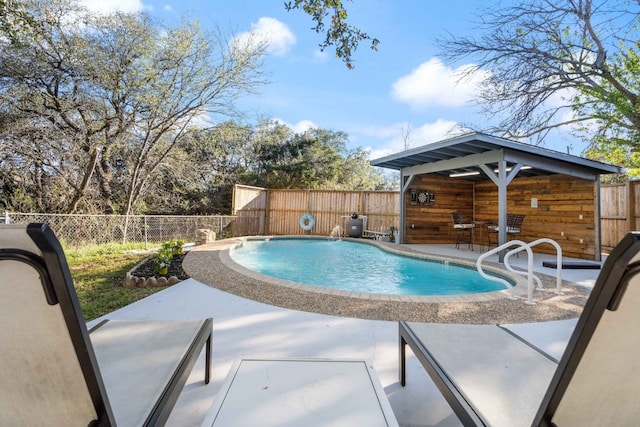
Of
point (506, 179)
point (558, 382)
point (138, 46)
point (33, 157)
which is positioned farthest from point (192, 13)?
point (558, 382)

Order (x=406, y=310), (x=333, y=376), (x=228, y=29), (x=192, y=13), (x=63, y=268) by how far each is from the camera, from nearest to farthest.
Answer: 1. (x=63, y=268)
2. (x=333, y=376)
3. (x=406, y=310)
4. (x=192, y=13)
5. (x=228, y=29)

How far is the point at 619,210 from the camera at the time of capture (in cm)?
789

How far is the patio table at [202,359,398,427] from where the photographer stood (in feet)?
4.00

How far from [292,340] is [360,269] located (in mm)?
4514

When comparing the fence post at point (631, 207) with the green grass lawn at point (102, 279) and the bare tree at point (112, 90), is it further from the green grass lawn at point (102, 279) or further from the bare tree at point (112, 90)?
the bare tree at point (112, 90)

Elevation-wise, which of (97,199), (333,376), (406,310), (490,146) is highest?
(490,146)

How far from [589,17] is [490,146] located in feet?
21.8

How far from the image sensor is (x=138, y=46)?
8.67 m

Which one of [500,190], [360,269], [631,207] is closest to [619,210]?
[631,207]

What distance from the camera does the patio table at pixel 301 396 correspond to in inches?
48.0

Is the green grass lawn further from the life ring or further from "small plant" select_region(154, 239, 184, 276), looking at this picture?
the life ring

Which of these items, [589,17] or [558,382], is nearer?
[558,382]

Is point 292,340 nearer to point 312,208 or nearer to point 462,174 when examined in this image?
point 462,174

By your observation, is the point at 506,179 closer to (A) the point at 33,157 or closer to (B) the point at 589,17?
(B) the point at 589,17
